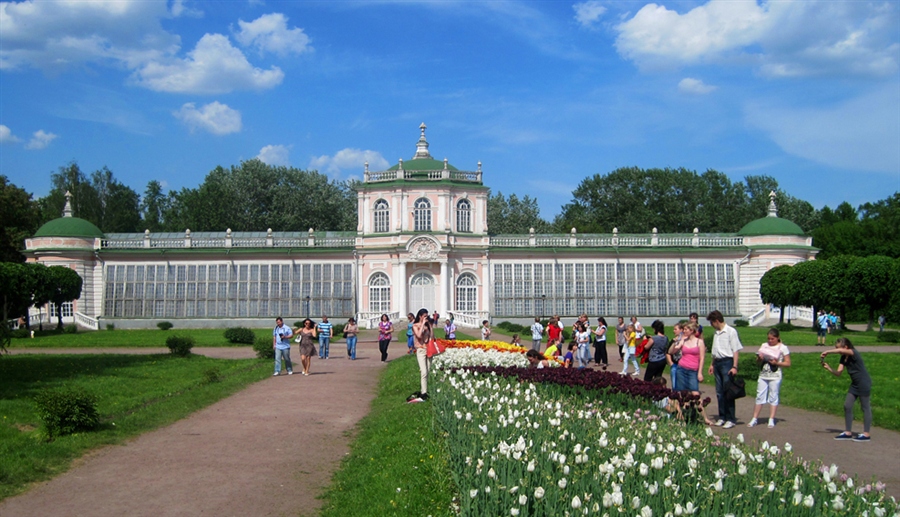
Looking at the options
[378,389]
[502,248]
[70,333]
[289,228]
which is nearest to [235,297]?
[70,333]

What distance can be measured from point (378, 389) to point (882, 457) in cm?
1256

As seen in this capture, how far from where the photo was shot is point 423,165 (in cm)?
6066

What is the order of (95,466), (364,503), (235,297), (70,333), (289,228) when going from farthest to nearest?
(289,228) → (235,297) → (70,333) → (95,466) → (364,503)

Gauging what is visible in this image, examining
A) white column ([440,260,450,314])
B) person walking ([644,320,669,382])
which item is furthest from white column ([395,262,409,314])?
person walking ([644,320,669,382])

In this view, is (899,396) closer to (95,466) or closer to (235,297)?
(95,466)

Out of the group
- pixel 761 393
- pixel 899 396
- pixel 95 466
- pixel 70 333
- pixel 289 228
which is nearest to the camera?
pixel 95 466

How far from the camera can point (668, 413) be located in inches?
525

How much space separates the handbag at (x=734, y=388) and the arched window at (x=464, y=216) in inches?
1727

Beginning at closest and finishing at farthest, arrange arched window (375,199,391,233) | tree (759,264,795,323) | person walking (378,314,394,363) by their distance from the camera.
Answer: person walking (378,314,394,363), tree (759,264,795,323), arched window (375,199,391,233)

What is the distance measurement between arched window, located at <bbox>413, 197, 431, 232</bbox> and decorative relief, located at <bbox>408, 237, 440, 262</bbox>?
1.58 meters

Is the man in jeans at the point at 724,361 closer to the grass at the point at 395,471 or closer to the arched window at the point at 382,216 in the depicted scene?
the grass at the point at 395,471

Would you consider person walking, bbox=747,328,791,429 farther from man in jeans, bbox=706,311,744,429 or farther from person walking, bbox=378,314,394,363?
person walking, bbox=378,314,394,363

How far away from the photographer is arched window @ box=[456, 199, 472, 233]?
59531 mm

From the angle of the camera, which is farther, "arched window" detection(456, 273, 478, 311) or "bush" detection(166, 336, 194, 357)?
"arched window" detection(456, 273, 478, 311)
